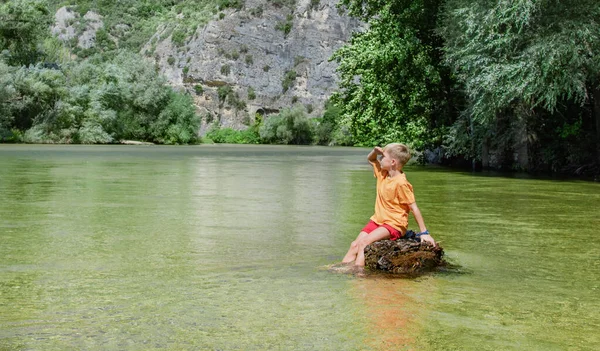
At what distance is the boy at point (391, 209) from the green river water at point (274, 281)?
48 cm

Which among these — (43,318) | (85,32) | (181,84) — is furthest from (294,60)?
(43,318)

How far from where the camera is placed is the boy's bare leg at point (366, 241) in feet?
27.1

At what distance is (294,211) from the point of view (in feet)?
48.6

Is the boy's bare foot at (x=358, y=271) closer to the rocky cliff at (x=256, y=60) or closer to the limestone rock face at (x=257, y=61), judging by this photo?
the rocky cliff at (x=256, y=60)

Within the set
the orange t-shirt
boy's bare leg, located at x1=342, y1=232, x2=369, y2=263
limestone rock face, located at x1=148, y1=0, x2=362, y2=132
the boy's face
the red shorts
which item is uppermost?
limestone rock face, located at x1=148, y1=0, x2=362, y2=132

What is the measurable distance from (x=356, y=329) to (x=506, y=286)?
8.00ft

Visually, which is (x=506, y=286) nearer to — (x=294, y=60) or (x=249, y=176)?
(x=249, y=176)

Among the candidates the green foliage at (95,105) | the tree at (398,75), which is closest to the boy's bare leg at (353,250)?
the tree at (398,75)

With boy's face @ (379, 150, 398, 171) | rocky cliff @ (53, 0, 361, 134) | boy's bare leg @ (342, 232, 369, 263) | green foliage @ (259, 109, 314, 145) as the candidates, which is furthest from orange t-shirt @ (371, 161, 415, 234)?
rocky cliff @ (53, 0, 361, 134)

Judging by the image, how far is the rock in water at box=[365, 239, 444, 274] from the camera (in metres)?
8.02

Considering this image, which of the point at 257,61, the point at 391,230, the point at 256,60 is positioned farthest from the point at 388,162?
the point at 256,60

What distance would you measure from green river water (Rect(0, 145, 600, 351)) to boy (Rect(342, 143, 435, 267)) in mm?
484

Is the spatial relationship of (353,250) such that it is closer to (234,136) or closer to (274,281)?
(274,281)

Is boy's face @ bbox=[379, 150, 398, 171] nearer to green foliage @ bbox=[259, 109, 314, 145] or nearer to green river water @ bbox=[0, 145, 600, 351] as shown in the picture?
green river water @ bbox=[0, 145, 600, 351]
